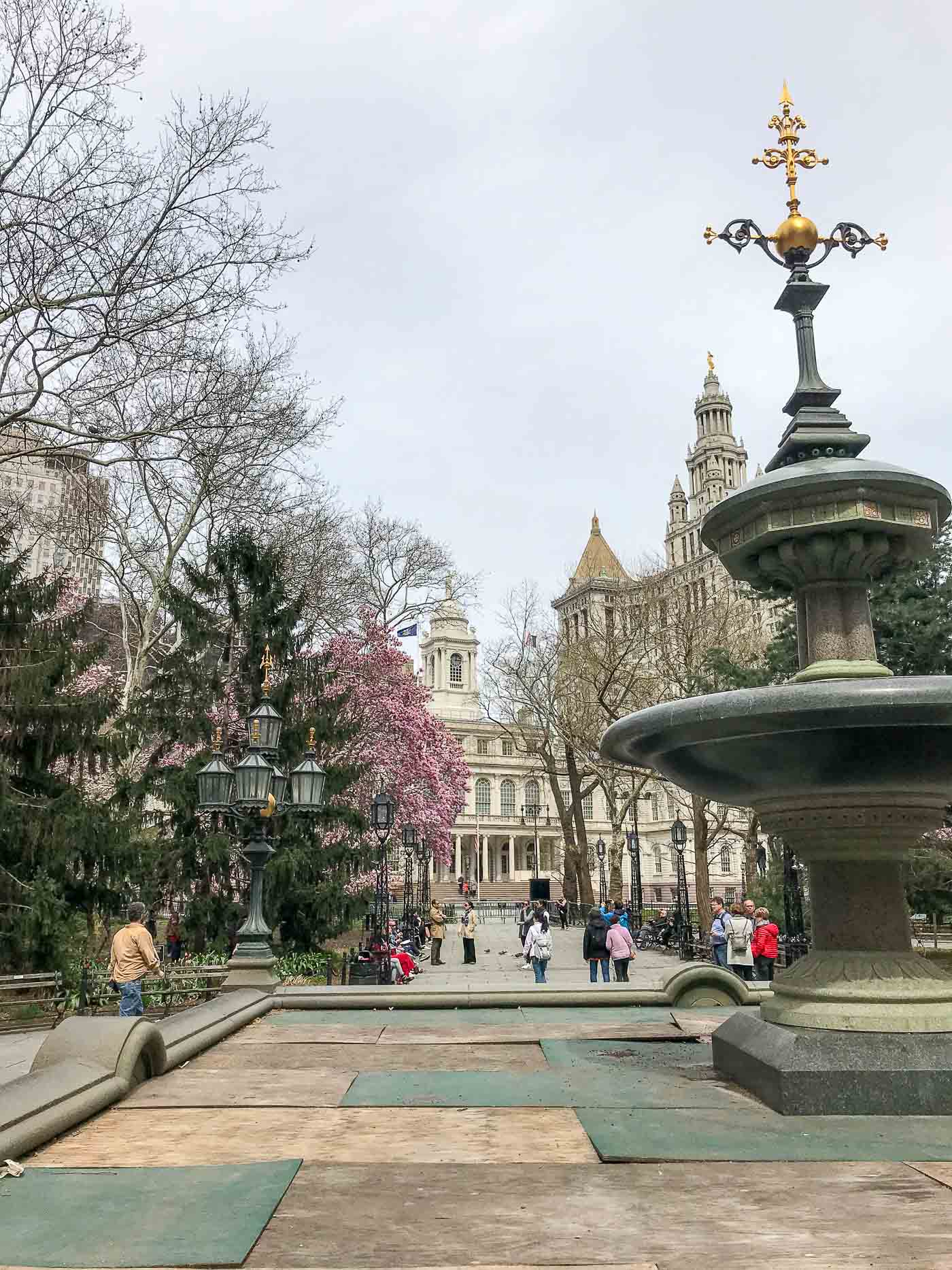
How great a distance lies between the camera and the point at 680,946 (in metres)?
29.9

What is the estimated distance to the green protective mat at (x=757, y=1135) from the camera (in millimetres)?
4480

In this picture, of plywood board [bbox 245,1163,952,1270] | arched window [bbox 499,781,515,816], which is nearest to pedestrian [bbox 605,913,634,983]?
plywood board [bbox 245,1163,952,1270]

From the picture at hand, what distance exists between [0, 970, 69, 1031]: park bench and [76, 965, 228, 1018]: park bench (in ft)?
1.43

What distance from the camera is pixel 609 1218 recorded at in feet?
11.8

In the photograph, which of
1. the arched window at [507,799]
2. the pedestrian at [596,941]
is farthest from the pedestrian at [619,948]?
the arched window at [507,799]

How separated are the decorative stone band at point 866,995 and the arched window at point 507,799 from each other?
3865 inches

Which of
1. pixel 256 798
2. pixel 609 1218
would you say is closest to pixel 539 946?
pixel 256 798

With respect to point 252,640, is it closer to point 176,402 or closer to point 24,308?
point 176,402

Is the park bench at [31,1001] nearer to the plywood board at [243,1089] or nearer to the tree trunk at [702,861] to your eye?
the plywood board at [243,1089]

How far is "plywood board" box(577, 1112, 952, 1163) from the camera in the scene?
14.7 feet

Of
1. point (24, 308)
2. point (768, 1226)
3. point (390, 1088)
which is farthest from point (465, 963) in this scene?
point (768, 1226)

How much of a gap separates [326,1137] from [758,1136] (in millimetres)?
2028

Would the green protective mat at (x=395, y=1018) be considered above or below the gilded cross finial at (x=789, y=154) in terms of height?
below

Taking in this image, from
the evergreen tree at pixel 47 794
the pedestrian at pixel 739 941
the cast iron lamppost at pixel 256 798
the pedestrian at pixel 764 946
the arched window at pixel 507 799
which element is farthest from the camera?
the arched window at pixel 507 799
